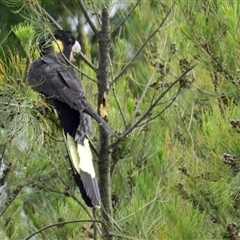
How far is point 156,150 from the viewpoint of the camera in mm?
3248

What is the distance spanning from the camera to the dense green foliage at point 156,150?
237 cm

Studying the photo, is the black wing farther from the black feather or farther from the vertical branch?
the vertical branch

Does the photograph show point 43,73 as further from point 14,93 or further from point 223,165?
point 223,165

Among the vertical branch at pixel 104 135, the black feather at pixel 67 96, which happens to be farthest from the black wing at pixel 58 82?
the vertical branch at pixel 104 135

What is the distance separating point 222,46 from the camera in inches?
106

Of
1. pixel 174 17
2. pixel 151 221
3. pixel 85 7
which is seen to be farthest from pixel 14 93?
pixel 174 17

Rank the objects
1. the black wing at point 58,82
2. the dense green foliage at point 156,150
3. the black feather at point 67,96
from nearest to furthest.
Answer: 1. the dense green foliage at point 156,150
2. the black feather at point 67,96
3. the black wing at point 58,82

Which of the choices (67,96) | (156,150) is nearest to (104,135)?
(67,96)

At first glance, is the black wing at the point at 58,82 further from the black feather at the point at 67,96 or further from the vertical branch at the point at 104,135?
the vertical branch at the point at 104,135

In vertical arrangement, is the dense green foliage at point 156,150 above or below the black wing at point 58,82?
below

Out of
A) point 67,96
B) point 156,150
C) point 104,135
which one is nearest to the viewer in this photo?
point 104,135

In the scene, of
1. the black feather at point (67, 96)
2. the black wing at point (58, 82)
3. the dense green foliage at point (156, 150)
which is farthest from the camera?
the black wing at point (58, 82)

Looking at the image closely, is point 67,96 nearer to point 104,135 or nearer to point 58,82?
point 58,82

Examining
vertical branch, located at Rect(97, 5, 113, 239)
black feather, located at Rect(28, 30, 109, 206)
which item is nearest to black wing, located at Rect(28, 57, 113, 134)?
black feather, located at Rect(28, 30, 109, 206)
